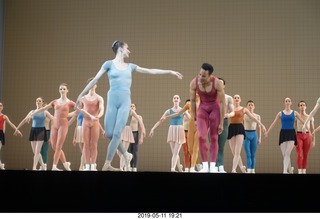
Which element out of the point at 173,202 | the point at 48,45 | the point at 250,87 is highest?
the point at 48,45

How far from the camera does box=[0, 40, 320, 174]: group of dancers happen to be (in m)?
7.76

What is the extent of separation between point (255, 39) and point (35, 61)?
4.73 metres

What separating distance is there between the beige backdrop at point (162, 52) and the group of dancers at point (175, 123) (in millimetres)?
2480

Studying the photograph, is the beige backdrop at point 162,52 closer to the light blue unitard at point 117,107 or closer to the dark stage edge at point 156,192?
the light blue unitard at point 117,107

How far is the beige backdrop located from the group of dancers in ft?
8.14

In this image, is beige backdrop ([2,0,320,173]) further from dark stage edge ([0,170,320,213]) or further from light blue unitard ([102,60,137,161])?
dark stage edge ([0,170,320,213])

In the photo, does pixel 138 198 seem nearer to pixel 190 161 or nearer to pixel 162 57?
pixel 190 161

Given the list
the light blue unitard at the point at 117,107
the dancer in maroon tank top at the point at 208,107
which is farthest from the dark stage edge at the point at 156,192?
the light blue unitard at the point at 117,107

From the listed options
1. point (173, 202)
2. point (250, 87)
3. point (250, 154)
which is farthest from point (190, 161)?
point (250, 87)

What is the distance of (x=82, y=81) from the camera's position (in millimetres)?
12414

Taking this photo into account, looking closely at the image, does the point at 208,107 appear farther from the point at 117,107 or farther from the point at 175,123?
the point at 175,123

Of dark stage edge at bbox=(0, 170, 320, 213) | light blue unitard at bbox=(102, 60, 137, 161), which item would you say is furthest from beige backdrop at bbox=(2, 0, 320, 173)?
dark stage edge at bbox=(0, 170, 320, 213)

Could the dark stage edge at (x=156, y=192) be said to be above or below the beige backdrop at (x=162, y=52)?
below

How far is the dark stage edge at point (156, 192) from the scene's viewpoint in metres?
7.28
